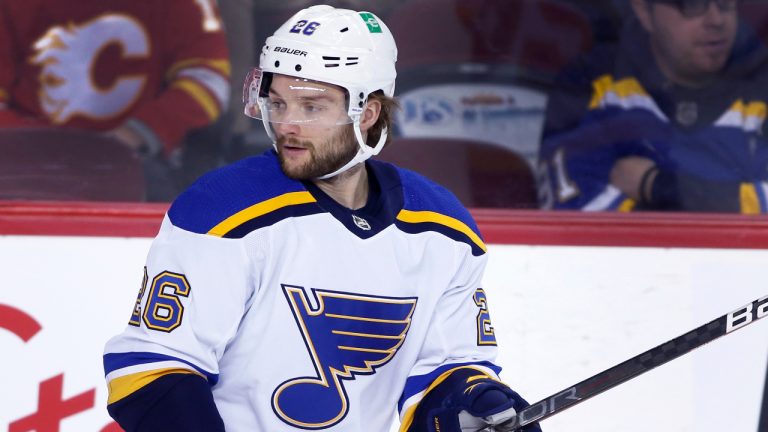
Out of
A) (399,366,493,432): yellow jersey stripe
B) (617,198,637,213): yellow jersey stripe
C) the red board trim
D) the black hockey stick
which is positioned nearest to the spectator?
the red board trim

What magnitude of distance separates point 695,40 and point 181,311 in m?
1.79

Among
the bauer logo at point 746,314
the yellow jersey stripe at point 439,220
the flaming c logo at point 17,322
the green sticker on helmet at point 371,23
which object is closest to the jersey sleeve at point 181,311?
the yellow jersey stripe at point 439,220

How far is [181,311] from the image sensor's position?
1771 mm

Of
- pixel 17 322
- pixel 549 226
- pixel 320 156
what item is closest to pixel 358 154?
pixel 320 156

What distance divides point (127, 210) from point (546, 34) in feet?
3.88

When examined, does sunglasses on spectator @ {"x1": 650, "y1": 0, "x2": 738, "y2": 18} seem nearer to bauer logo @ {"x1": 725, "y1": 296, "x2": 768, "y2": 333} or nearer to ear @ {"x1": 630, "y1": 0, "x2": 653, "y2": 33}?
ear @ {"x1": 630, "y1": 0, "x2": 653, "y2": 33}

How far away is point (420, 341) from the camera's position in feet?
6.63

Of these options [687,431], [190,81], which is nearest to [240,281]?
[687,431]

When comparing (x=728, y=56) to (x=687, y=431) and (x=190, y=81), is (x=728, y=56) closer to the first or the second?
(x=687, y=431)

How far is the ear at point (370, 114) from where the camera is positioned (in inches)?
79.1

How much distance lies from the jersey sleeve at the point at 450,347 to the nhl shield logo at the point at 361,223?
0.63 feet

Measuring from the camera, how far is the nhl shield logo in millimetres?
1923

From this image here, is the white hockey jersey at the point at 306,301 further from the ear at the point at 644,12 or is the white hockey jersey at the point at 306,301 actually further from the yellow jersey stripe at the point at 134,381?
the ear at the point at 644,12

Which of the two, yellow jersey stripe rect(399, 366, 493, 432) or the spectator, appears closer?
yellow jersey stripe rect(399, 366, 493, 432)
